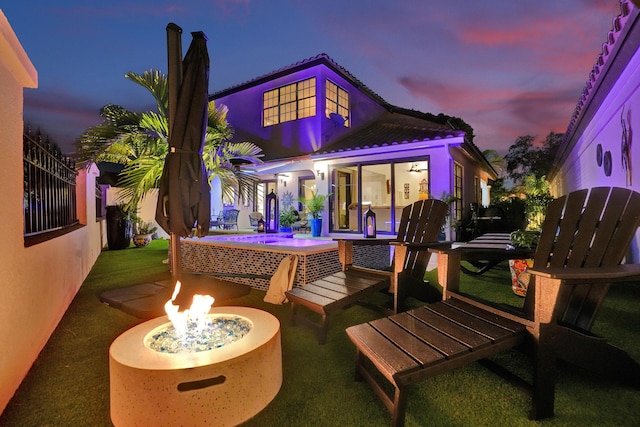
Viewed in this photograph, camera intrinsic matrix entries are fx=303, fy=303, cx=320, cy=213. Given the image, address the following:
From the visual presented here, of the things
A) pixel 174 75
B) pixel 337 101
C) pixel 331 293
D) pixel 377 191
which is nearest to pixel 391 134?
pixel 337 101

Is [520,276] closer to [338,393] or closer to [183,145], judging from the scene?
[338,393]

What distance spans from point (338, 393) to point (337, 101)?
11.1 meters

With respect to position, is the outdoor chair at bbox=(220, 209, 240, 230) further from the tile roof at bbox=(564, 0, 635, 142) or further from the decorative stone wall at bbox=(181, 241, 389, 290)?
the tile roof at bbox=(564, 0, 635, 142)

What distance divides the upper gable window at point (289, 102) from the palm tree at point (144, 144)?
5.91 meters

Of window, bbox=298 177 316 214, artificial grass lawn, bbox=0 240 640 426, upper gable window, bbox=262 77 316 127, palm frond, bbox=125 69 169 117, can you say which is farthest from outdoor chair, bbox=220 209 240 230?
artificial grass lawn, bbox=0 240 640 426

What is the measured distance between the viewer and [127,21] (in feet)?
74.8

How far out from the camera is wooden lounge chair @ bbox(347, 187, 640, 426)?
1.45 m

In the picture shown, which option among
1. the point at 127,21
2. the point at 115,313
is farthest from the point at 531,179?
the point at 127,21

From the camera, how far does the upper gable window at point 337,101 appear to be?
36.1 feet

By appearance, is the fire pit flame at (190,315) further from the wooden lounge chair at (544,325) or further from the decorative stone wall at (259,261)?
the decorative stone wall at (259,261)

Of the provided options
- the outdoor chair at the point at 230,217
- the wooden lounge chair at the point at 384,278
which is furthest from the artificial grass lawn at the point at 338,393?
the outdoor chair at the point at 230,217

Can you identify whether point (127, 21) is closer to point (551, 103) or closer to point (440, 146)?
point (440, 146)

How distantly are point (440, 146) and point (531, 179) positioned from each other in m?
13.4

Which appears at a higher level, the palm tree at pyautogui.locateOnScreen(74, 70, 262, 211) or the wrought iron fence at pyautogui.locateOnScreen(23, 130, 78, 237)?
the palm tree at pyautogui.locateOnScreen(74, 70, 262, 211)
